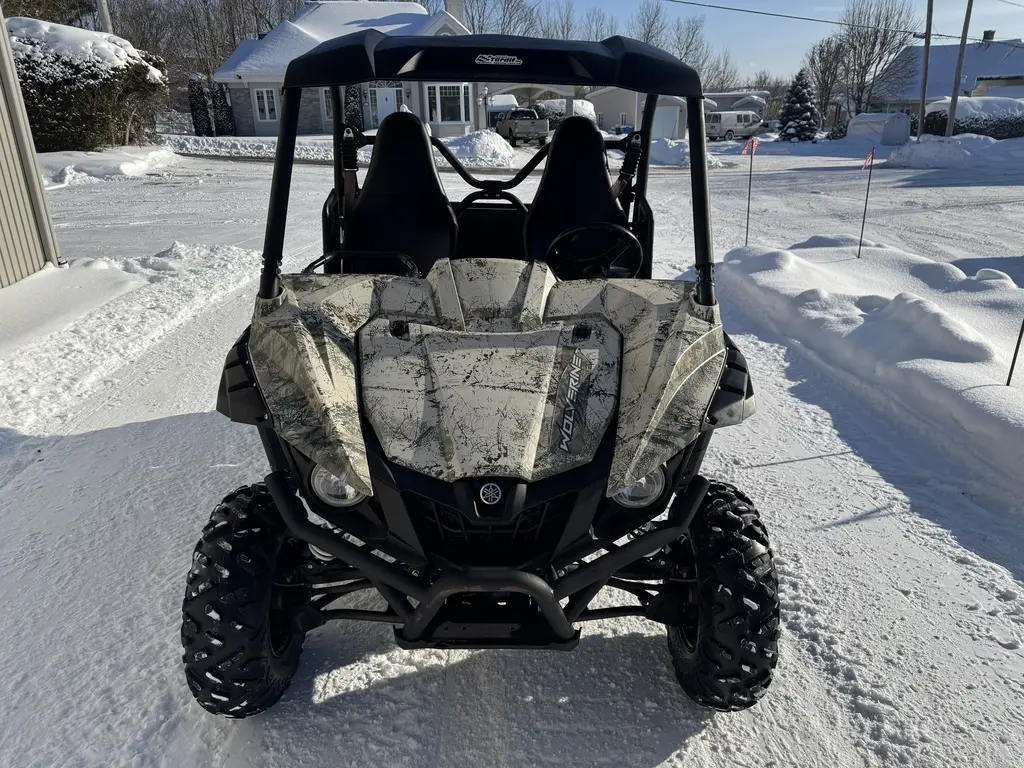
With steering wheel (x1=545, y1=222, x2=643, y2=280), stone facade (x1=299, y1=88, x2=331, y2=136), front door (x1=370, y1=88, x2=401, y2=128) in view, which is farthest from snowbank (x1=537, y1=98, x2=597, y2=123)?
steering wheel (x1=545, y1=222, x2=643, y2=280)

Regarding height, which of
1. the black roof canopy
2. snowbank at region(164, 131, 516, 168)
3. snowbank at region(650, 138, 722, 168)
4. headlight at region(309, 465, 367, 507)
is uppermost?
the black roof canopy

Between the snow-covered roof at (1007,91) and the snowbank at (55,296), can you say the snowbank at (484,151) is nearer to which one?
the snowbank at (55,296)

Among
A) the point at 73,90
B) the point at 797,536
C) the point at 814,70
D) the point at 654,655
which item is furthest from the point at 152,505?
the point at 814,70

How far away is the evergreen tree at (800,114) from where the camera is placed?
1388 inches

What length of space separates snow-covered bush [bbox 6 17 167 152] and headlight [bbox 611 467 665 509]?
18851mm

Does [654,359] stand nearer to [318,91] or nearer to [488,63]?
[488,63]

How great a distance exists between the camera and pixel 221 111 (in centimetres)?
3184

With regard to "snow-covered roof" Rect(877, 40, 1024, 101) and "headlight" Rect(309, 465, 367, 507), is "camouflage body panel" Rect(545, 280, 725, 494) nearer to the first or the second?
"headlight" Rect(309, 465, 367, 507)

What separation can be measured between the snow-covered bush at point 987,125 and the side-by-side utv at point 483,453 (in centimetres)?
3266

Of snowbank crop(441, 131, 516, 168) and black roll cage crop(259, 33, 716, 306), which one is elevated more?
black roll cage crop(259, 33, 716, 306)

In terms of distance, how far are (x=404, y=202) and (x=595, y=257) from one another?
0.91 m

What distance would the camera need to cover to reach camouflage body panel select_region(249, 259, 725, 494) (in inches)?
74.2

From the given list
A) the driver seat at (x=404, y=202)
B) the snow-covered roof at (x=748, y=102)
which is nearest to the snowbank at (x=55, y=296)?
the driver seat at (x=404, y=202)

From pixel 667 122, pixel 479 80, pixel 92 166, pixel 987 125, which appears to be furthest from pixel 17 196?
pixel 987 125
